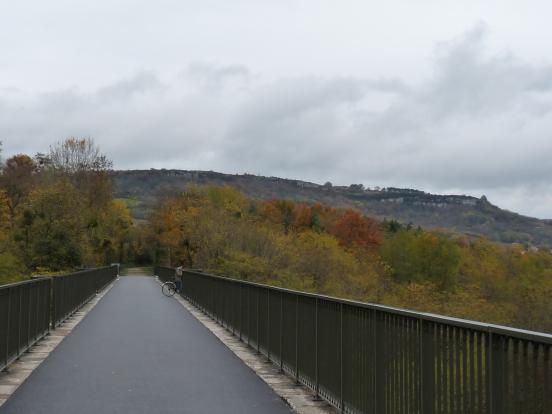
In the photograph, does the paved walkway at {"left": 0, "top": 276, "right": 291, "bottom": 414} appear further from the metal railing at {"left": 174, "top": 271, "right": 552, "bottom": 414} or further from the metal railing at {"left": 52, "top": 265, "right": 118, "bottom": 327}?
the metal railing at {"left": 52, "top": 265, "right": 118, "bottom": 327}

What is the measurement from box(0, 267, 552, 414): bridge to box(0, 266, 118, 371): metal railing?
3 cm

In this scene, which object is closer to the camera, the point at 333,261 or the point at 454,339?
the point at 454,339

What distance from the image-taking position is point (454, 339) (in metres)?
5.68

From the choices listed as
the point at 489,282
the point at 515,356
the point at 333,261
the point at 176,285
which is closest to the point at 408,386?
the point at 515,356

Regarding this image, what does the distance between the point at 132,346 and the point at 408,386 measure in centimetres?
1044

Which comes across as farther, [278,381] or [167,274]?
[167,274]

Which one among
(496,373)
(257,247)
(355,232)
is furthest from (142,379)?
(355,232)

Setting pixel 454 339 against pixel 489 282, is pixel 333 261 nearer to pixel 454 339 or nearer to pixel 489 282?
pixel 489 282

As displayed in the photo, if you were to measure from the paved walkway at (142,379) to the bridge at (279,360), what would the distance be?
19 millimetres

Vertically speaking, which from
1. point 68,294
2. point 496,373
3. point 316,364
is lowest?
point 68,294

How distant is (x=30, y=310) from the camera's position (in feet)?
49.6

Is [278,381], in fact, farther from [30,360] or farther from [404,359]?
[404,359]

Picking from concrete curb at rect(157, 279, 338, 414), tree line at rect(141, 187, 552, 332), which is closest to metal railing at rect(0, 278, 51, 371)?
concrete curb at rect(157, 279, 338, 414)

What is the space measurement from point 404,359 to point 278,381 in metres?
4.99
